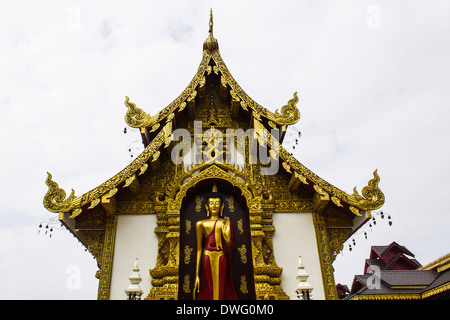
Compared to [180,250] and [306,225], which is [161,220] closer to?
[180,250]

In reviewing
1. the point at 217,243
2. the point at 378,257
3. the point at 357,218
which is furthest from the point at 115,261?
the point at 378,257

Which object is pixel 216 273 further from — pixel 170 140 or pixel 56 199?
pixel 56 199

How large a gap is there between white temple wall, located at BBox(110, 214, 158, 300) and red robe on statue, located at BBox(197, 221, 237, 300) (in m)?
0.92

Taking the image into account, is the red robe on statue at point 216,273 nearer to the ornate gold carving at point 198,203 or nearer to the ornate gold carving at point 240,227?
the ornate gold carving at point 240,227

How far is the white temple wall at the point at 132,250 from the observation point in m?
5.64

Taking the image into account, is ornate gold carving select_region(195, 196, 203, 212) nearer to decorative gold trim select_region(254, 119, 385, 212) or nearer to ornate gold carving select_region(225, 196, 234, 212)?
ornate gold carving select_region(225, 196, 234, 212)

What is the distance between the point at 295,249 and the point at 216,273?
4.88 feet

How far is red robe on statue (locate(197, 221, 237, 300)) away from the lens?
17.7ft

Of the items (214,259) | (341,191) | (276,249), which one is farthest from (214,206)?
(341,191)

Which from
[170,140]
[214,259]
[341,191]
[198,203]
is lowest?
[214,259]

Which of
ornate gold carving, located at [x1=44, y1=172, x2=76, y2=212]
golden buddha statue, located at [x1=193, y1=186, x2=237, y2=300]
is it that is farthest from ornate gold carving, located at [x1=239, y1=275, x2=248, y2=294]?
ornate gold carving, located at [x1=44, y1=172, x2=76, y2=212]

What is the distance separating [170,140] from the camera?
20.7 ft

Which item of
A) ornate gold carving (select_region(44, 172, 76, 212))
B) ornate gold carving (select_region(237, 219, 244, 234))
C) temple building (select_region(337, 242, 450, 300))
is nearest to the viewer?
ornate gold carving (select_region(44, 172, 76, 212))
